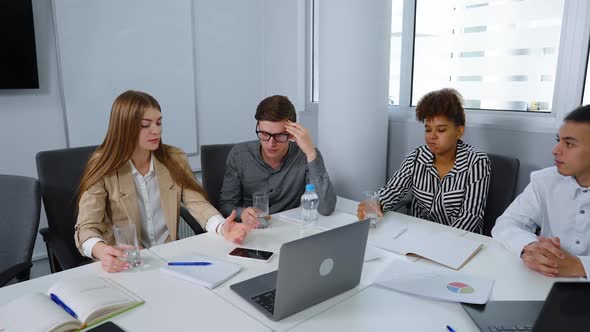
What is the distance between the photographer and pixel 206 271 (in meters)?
1.27

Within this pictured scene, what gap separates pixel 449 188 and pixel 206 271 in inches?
51.7

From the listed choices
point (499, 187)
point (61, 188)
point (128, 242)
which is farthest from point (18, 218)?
point (499, 187)

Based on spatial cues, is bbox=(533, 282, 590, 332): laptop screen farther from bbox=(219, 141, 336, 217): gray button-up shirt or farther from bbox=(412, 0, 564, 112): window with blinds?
bbox=(412, 0, 564, 112): window with blinds

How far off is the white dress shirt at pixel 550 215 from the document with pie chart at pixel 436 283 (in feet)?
1.00

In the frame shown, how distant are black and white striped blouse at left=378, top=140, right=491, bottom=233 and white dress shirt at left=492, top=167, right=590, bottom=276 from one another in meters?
0.34

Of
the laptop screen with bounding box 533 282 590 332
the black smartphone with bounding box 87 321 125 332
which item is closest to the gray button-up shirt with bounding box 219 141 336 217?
the black smartphone with bounding box 87 321 125 332

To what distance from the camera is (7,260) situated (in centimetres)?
165

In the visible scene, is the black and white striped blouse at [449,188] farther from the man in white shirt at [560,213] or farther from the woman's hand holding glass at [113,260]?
the woman's hand holding glass at [113,260]

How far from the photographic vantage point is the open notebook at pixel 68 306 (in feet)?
3.09

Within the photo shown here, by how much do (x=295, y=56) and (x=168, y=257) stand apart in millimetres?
2580

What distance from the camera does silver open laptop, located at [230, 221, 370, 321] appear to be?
972 mm

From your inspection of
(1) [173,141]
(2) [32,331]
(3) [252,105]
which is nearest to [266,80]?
(3) [252,105]

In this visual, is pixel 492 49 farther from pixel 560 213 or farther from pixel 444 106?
pixel 560 213

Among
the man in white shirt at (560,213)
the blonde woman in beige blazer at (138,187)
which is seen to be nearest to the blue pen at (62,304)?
the blonde woman in beige blazer at (138,187)
